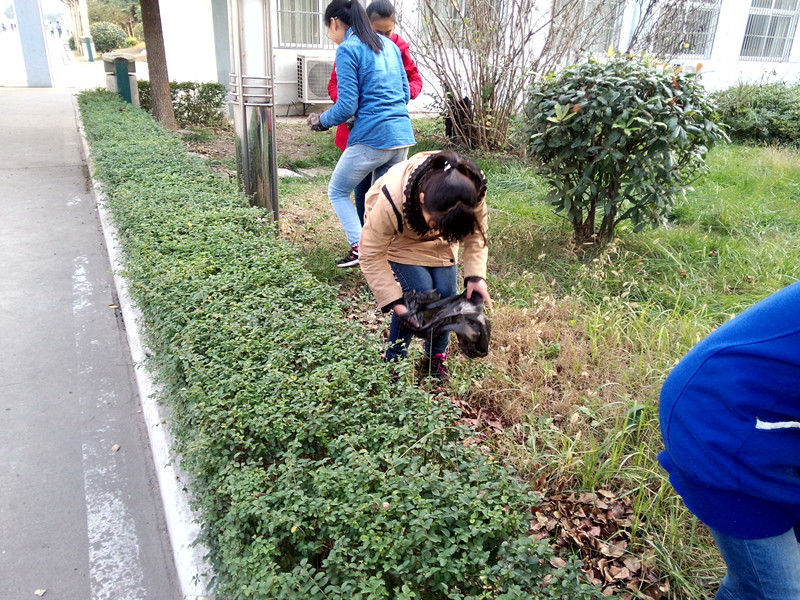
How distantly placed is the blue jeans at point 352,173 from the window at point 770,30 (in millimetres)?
14490

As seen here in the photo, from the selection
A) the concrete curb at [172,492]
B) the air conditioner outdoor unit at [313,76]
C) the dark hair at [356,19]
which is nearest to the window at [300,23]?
the air conditioner outdoor unit at [313,76]

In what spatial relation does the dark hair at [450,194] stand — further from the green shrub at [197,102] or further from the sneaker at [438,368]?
the green shrub at [197,102]

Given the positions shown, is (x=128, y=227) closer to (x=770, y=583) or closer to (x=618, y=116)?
(x=618, y=116)

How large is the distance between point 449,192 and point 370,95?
2153mm

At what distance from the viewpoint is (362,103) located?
4348mm

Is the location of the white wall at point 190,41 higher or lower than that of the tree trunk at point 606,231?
higher

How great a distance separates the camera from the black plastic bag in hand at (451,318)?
2973mm

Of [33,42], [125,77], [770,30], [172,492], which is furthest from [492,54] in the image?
[33,42]

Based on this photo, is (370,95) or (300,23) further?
(300,23)

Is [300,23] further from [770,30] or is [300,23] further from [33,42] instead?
[770,30]

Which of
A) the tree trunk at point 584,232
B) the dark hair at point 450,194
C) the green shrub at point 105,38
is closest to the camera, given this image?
the dark hair at point 450,194

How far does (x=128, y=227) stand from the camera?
4602 millimetres

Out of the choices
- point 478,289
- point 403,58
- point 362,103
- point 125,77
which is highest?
point 403,58

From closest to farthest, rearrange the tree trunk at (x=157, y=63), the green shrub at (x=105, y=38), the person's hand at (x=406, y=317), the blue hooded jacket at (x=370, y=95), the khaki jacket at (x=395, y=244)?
the khaki jacket at (x=395, y=244)
the person's hand at (x=406, y=317)
the blue hooded jacket at (x=370, y=95)
the tree trunk at (x=157, y=63)
the green shrub at (x=105, y=38)
